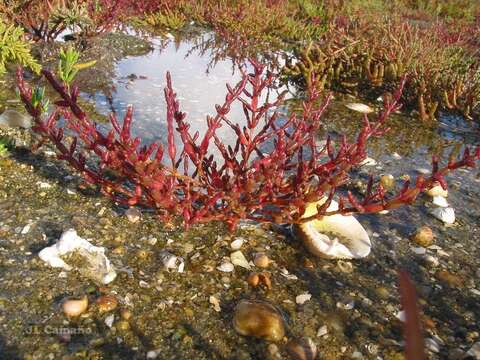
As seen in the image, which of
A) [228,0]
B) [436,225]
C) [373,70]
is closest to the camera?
[436,225]

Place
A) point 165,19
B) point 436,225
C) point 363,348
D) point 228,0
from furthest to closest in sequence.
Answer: point 228,0 → point 165,19 → point 436,225 → point 363,348

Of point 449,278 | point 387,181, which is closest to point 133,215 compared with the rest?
point 449,278

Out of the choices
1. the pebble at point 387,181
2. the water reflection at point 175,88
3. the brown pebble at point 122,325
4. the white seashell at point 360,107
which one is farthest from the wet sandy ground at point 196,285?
the white seashell at point 360,107

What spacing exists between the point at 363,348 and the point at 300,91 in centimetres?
450

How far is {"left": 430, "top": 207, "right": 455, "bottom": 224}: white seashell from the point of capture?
9.46 ft

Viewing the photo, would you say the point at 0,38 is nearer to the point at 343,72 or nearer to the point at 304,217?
the point at 304,217

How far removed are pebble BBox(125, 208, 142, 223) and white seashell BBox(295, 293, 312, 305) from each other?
1.00 metres

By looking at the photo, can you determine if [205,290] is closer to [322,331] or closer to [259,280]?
[259,280]

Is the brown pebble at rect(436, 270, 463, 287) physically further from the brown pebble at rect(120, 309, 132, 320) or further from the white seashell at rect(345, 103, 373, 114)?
the white seashell at rect(345, 103, 373, 114)

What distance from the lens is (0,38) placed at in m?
3.09

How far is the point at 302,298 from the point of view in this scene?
205 cm

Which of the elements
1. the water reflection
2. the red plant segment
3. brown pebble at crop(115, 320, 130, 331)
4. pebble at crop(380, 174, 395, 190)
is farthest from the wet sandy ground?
the water reflection

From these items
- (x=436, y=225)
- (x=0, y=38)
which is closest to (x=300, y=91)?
(x=436, y=225)

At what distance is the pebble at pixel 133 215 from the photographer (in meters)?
2.44
